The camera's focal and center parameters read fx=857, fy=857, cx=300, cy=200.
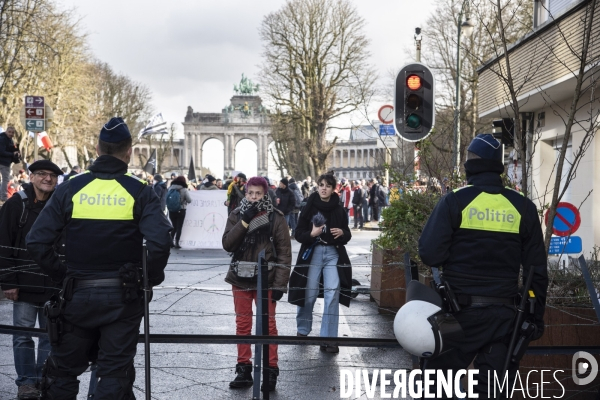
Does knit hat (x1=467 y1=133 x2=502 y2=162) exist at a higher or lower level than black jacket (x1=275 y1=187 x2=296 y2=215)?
higher

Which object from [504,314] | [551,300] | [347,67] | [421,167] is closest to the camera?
[504,314]

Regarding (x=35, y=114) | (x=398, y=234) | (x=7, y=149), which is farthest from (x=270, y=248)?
(x=7, y=149)

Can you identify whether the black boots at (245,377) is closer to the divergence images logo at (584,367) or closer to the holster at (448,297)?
the divergence images logo at (584,367)

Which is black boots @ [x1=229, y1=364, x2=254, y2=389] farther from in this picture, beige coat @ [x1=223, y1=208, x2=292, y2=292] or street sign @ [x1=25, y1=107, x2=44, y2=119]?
street sign @ [x1=25, y1=107, x2=44, y2=119]

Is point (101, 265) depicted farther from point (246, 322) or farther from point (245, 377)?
point (245, 377)

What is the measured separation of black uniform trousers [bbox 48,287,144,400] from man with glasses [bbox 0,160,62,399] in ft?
5.78

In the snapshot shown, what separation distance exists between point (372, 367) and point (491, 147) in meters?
3.63

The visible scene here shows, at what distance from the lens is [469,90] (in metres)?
41.1

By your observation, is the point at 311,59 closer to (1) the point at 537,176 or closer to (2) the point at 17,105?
(2) the point at 17,105

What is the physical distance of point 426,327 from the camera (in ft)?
15.7

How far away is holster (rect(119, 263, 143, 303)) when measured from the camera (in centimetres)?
495

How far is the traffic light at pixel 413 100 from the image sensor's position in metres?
11.1

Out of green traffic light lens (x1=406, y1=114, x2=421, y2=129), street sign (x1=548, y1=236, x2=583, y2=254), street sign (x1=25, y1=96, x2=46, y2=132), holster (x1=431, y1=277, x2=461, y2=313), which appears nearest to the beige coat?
holster (x1=431, y1=277, x2=461, y2=313)

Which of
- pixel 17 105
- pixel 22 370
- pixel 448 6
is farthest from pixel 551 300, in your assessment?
pixel 17 105
